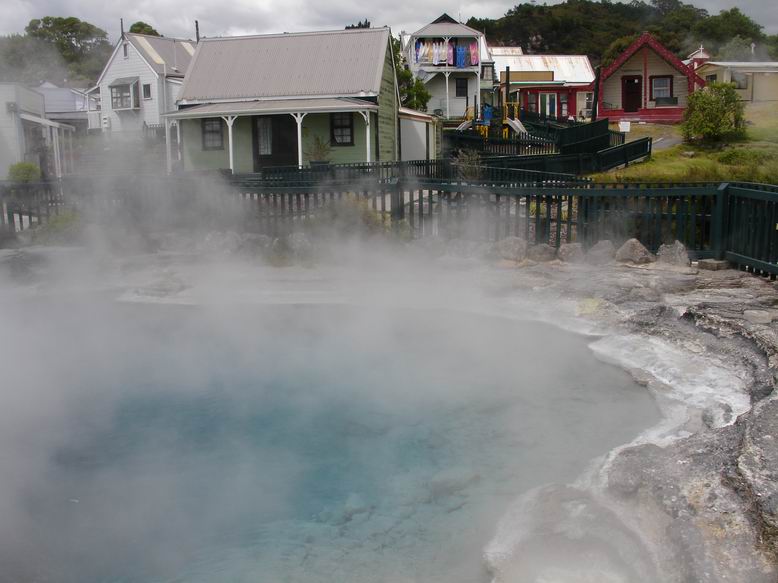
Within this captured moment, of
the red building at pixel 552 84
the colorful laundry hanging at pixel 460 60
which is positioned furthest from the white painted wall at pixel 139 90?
the red building at pixel 552 84

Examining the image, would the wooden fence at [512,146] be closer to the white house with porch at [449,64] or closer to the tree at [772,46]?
the white house with porch at [449,64]

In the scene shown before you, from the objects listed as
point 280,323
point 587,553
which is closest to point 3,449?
point 280,323

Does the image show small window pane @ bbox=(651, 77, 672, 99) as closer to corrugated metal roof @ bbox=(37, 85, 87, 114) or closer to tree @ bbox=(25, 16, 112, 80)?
corrugated metal roof @ bbox=(37, 85, 87, 114)

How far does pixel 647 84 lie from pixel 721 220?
31.8m

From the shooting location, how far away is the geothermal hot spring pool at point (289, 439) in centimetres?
453

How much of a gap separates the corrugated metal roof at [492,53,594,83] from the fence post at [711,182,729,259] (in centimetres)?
4143

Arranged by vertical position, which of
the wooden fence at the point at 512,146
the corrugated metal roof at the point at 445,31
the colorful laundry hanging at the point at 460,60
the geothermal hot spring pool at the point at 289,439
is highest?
the corrugated metal roof at the point at 445,31

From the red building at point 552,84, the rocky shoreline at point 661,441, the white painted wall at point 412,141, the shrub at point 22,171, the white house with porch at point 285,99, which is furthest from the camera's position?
the red building at point 552,84

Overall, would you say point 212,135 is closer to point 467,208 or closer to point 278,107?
point 278,107

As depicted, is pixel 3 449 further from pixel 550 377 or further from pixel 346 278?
pixel 346 278

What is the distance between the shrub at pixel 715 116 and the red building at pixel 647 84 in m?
9.59

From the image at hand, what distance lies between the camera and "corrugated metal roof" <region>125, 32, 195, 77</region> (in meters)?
40.6

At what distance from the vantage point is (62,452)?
5980 millimetres

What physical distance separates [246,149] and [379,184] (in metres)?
15.7
